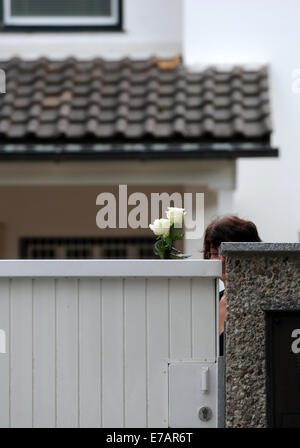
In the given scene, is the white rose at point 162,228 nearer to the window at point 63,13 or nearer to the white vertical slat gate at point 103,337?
the white vertical slat gate at point 103,337

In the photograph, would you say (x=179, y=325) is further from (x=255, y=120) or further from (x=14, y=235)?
(x=14, y=235)

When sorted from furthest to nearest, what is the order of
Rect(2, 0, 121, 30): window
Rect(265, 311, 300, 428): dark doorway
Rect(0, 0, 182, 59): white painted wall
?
1. Rect(2, 0, 121, 30): window
2. Rect(0, 0, 182, 59): white painted wall
3. Rect(265, 311, 300, 428): dark doorway

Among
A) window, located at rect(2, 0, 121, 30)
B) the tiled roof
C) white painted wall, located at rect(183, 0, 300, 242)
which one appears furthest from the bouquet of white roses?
window, located at rect(2, 0, 121, 30)

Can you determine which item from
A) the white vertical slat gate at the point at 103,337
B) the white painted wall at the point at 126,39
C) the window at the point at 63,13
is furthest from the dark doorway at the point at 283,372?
the window at the point at 63,13

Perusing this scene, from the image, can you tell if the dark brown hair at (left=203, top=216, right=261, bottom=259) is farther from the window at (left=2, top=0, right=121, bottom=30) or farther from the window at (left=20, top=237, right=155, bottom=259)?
the window at (left=2, top=0, right=121, bottom=30)

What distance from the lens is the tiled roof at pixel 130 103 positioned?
8.47 metres

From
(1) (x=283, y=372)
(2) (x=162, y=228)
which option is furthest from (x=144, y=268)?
(1) (x=283, y=372)

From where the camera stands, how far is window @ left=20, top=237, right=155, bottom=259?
35.5 feet

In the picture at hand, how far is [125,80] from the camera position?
31.3ft

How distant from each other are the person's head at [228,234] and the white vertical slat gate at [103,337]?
14.0 inches

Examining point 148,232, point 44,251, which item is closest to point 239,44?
point 148,232

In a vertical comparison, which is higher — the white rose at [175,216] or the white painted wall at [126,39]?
the white painted wall at [126,39]

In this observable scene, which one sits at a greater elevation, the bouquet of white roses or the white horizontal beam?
the bouquet of white roses

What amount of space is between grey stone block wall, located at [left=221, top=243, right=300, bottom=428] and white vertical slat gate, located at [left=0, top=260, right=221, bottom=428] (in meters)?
0.18
